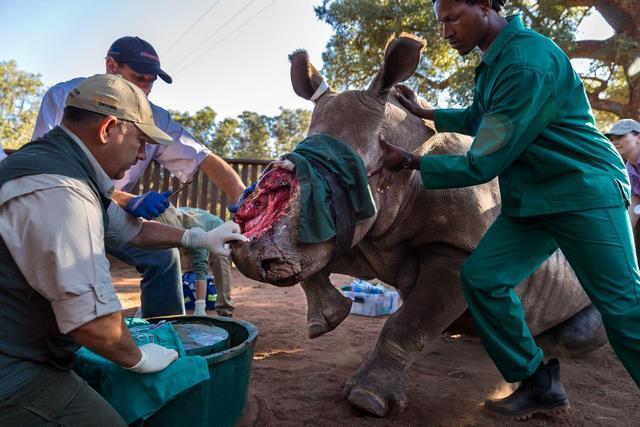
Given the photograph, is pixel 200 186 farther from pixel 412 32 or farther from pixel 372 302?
pixel 412 32

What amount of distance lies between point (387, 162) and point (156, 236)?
1268 millimetres

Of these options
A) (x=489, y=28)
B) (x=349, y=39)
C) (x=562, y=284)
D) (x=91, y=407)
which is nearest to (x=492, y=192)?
(x=562, y=284)

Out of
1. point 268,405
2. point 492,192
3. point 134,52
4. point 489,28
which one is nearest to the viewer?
point 489,28

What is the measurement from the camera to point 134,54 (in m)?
3.74

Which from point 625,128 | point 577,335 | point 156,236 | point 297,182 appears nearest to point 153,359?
point 156,236

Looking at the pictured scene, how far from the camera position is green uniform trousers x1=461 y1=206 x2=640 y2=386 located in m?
2.28

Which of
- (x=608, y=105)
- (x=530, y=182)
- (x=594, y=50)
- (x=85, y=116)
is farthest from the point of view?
(x=608, y=105)

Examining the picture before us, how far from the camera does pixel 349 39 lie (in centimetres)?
1566

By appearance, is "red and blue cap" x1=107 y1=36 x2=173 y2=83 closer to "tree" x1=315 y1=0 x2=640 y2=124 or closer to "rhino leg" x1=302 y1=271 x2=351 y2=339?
"rhino leg" x1=302 y1=271 x2=351 y2=339

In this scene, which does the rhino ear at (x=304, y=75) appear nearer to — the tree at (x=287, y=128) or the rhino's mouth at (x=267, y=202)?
the rhino's mouth at (x=267, y=202)

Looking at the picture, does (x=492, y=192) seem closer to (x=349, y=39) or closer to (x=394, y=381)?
(x=394, y=381)

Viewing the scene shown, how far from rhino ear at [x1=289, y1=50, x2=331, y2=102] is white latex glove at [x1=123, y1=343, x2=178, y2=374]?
1.93 m

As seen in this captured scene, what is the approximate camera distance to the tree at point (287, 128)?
3484cm

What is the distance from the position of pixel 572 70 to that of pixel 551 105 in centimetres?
26
